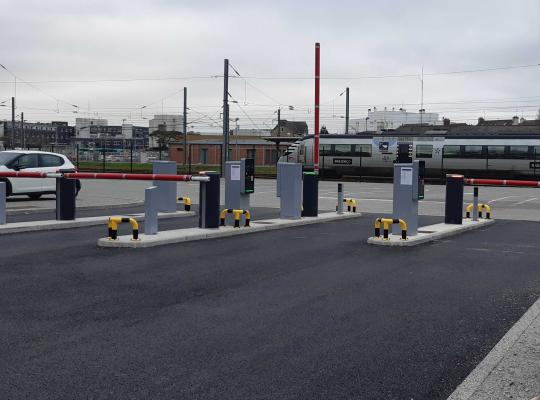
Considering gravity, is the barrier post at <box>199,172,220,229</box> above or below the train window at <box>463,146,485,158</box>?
below

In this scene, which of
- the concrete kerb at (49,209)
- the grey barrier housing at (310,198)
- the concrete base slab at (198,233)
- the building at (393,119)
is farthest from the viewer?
the building at (393,119)

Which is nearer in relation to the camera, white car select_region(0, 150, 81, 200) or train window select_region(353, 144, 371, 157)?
white car select_region(0, 150, 81, 200)

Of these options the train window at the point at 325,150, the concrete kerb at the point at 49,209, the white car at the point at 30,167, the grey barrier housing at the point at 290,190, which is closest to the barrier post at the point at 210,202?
the grey barrier housing at the point at 290,190

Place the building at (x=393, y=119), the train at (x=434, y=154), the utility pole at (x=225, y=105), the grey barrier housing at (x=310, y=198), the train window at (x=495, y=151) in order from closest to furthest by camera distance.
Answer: the grey barrier housing at (x=310, y=198) → the utility pole at (x=225, y=105) → the train at (x=434, y=154) → the train window at (x=495, y=151) → the building at (x=393, y=119)

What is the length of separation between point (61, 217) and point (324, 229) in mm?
5555

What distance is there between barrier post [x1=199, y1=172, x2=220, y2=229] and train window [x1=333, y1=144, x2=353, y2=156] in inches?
1384

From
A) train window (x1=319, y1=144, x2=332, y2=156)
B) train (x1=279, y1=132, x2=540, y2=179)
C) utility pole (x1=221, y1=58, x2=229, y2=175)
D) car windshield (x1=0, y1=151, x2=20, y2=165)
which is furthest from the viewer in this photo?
train window (x1=319, y1=144, x2=332, y2=156)

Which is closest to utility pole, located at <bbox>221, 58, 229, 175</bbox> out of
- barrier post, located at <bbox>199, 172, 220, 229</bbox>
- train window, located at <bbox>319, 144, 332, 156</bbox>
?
train window, located at <bbox>319, 144, 332, 156</bbox>

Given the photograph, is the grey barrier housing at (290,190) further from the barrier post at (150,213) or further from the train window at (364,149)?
the train window at (364,149)

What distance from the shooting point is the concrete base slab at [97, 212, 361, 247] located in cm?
1070

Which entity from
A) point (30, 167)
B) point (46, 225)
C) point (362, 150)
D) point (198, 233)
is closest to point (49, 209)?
point (46, 225)

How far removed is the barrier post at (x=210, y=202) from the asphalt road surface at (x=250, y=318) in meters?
1.70

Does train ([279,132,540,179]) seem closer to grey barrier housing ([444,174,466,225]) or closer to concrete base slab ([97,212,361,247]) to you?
grey barrier housing ([444,174,466,225])

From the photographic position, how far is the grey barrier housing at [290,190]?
1535 cm
